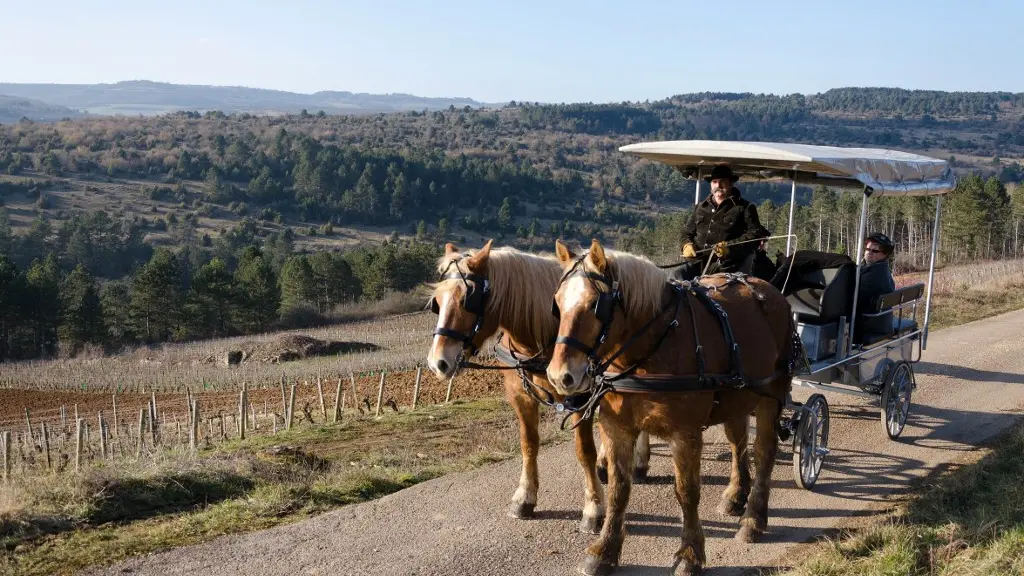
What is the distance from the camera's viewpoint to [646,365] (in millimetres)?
5656

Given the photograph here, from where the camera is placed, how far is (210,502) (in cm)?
761

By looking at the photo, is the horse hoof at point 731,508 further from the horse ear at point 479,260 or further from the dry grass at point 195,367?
the dry grass at point 195,367

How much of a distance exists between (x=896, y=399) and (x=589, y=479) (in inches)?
175

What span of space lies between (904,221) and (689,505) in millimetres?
60794

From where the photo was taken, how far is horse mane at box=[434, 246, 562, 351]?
6188 millimetres

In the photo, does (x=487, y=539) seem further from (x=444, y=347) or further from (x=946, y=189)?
(x=946, y=189)

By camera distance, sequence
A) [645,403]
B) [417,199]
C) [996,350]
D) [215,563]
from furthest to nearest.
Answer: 1. [417,199]
2. [996,350]
3. [215,563]
4. [645,403]

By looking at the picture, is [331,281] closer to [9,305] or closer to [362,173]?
[9,305]

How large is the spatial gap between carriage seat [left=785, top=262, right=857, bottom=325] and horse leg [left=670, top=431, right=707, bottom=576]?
354 cm

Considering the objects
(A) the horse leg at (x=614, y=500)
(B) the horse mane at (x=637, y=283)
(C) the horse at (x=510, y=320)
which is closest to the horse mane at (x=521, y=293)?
(C) the horse at (x=510, y=320)

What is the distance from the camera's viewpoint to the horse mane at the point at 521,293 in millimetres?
6188

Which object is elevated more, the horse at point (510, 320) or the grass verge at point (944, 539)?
the horse at point (510, 320)

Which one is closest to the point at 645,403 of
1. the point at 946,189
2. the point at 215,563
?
the point at 215,563

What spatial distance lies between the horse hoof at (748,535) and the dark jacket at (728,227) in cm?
276
